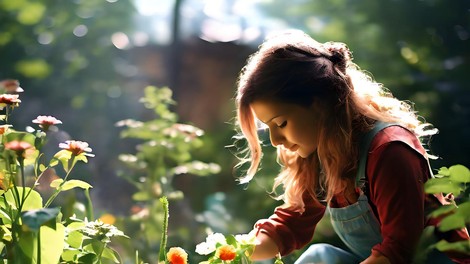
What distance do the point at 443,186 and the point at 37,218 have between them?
1.69ft

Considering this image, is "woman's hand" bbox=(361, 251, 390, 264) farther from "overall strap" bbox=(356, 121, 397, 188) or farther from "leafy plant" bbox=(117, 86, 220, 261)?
"leafy plant" bbox=(117, 86, 220, 261)

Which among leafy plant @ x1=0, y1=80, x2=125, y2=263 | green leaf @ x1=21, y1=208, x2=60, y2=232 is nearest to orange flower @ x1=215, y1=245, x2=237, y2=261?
leafy plant @ x1=0, y1=80, x2=125, y2=263

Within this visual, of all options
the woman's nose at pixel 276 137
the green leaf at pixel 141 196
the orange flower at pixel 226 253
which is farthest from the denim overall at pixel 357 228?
the green leaf at pixel 141 196

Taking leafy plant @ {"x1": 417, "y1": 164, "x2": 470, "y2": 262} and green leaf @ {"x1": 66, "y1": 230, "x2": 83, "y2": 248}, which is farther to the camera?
green leaf @ {"x1": 66, "y1": 230, "x2": 83, "y2": 248}

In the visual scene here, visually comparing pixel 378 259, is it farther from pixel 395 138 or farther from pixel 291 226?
pixel 291 226

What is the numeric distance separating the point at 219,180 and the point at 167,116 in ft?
2.17

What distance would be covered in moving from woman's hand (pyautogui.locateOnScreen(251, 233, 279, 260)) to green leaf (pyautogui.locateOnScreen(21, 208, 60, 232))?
518 mm

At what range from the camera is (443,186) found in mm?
783

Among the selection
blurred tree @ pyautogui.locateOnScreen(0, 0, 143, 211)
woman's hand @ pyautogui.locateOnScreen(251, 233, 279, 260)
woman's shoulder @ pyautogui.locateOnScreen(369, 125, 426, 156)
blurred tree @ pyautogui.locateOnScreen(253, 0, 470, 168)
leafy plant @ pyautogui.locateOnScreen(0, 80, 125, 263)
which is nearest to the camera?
leafy plant @ pyautogui.locateOnScreen(0, 80, 125, 263)

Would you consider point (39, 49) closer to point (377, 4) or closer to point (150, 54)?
point (150, 54)

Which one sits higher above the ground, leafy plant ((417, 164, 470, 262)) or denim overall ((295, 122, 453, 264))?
denim overall ((295, 122, 453, 264))

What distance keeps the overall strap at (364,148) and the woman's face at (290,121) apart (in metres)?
0.08

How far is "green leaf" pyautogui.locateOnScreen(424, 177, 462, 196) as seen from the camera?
0.78 metres

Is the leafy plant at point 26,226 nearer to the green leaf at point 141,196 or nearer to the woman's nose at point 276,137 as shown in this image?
the woman's nose at point 276,137
